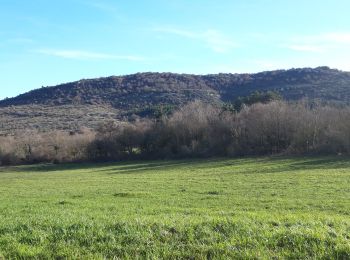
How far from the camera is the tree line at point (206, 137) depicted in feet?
256

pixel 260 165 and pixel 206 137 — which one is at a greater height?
pixel 206 137

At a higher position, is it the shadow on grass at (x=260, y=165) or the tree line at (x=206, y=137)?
the tree line at (x=206, y=137)

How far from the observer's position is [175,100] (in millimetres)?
198750

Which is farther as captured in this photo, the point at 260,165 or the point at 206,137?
the point at 206,137

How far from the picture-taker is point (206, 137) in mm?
92375

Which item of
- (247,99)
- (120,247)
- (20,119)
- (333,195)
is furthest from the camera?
(20,119)

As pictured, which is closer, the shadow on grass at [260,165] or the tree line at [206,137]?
Result: the shadow on grass at [260,165]

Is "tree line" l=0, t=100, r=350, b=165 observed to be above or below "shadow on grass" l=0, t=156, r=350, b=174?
above

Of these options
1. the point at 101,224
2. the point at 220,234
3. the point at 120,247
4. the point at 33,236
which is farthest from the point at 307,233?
the point at 33,236

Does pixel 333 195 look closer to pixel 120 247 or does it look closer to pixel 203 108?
pixel 120 247

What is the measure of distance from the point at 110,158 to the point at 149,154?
31.3ft

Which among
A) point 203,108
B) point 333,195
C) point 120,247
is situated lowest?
point 333,195

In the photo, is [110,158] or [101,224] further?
[110,158]

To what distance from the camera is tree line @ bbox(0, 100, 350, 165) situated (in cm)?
7794
